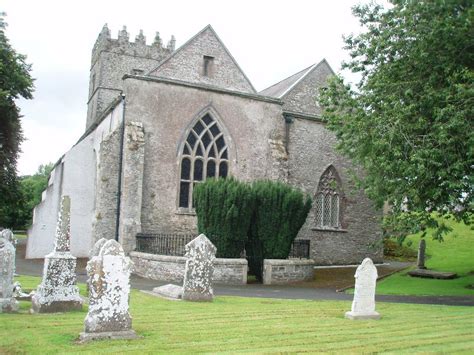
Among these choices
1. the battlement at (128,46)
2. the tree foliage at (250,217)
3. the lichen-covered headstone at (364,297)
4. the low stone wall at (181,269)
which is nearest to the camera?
the lichen-covered headstone at (364,297)

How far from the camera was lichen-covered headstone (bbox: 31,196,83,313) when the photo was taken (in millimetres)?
10297

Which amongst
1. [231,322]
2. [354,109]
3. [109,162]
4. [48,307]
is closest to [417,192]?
[354,109]

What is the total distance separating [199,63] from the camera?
79.9ft

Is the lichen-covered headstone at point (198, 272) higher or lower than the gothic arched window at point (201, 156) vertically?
lower

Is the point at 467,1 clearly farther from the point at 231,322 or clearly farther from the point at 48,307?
the point at 48,307

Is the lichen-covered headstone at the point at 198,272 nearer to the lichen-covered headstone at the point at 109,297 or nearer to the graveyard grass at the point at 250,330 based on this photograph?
the graveyard grass at the point at 250,330

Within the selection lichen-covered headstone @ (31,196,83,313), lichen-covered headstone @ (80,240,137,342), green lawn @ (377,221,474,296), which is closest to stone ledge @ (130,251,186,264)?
green lawn @ (377,221,474,296)

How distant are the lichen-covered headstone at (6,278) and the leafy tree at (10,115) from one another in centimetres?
1664

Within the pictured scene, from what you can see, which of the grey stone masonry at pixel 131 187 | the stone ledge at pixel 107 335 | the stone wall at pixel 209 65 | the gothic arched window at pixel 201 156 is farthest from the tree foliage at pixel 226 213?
the stone ledge at pixel 107 335

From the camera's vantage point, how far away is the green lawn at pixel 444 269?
57.0 feet

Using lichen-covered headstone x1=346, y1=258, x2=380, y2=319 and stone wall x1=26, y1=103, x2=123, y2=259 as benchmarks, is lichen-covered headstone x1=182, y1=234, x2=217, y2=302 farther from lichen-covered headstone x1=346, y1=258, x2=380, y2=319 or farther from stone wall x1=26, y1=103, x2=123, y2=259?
stone wall x1=26, y1=103, x2=123, y2=259

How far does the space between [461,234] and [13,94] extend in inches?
1141

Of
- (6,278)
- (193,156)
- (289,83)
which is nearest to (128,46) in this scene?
(289,83)

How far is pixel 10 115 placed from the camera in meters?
28.4
